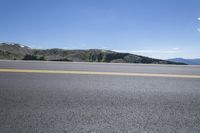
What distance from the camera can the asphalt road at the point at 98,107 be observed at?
255 cm

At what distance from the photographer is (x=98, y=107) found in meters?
3.20

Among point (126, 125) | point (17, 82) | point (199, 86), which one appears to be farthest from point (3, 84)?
point (199, 86)

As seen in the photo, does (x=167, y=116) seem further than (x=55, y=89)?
No

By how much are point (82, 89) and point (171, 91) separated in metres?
1.50

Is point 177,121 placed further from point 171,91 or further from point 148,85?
point 148,85

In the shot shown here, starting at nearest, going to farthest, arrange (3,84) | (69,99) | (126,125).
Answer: (126,125) → (69,99) → (3,84)

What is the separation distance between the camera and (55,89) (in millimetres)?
4188

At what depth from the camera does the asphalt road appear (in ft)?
8.38

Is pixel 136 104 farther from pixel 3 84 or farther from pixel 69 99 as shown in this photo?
pixel 3 84

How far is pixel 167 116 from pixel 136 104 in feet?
1.78

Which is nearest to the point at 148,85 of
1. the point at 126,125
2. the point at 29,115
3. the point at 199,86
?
the point at 199,86

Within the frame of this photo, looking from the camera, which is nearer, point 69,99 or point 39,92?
point 69,99

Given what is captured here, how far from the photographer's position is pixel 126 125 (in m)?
2.59

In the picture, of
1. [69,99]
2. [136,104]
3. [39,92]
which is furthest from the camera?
[39,92]
